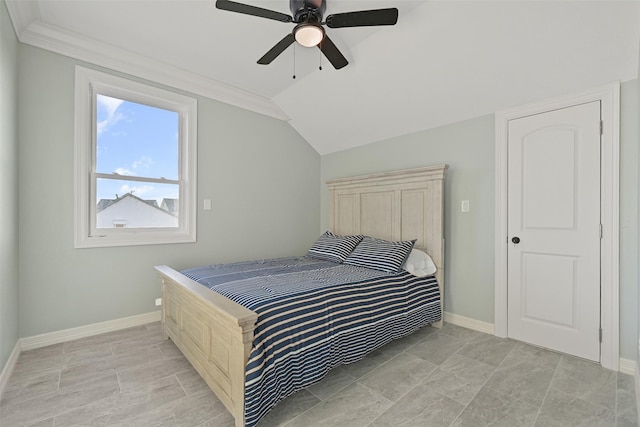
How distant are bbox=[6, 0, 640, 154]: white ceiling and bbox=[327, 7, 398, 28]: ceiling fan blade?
40 centimetres

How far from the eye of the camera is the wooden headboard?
3.03m

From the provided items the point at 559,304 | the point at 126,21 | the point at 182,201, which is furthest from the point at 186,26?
the point at 559,304

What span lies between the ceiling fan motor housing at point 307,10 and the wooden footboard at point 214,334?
188 cm

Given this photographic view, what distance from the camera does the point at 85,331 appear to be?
8.70 ft

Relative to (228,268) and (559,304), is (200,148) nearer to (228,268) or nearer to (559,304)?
(228,268)

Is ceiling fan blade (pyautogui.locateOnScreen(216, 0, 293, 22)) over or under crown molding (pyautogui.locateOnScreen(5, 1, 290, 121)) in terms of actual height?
under

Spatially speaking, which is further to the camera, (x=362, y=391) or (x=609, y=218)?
(x=609, y=218)

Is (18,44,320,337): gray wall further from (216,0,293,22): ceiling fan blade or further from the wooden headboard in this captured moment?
(216,0,293,22): ceiling fan blade

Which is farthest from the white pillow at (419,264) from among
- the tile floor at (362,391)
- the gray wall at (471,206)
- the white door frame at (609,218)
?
the white door frame at (609,218)

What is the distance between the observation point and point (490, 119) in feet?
9.35

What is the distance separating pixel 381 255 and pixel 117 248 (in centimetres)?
257

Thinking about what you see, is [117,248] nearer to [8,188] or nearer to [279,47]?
[8,188]

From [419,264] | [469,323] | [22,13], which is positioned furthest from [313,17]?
[469,323]

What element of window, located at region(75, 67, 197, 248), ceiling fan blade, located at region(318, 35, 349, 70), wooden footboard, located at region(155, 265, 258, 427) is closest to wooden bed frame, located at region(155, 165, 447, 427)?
wooden footboard, located at region(155, 265, 258, 427)
